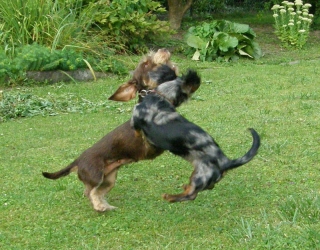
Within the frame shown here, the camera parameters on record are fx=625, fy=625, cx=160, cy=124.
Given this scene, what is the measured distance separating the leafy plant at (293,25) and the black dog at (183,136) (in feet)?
33.8

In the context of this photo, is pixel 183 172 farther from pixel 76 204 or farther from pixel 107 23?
pixel 107 23

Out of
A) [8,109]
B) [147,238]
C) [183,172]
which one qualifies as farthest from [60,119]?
[147,238]

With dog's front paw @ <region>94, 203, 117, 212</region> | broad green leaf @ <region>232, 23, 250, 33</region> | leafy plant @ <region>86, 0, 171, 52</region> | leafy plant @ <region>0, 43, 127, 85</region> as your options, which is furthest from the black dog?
broad green leaf @ <region>232, 23, 250, 33</region>

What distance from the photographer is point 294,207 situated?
5.06m

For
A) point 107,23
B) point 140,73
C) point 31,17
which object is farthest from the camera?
point 107,23

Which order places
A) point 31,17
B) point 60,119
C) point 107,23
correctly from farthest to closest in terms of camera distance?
point 107,23
point 31,17
point 60,119

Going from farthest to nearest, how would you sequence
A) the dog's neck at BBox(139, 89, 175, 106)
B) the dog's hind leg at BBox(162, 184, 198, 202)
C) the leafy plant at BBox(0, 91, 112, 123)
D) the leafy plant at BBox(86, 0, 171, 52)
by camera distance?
the leafy plant at BBox(86, 0, 171, 52)
the leafy plant at BBox(0, 91, 112, 123)
the dog's neck at BBox(139, 89, 175, 106)
the dog's hind leg at BBox(162, 184, 198, 202)

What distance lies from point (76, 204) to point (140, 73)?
1.44 meters

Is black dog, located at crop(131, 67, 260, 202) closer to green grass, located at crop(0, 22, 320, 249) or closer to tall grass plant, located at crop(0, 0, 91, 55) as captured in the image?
green grass, located at crop(0, 22, 320, 249)

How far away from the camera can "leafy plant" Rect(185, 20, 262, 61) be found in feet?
46.3

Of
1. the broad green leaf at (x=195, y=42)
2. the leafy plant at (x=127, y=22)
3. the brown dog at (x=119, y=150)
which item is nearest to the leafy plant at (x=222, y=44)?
the broad green leaf at (x=195, y=42)

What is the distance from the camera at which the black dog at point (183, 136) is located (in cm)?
504

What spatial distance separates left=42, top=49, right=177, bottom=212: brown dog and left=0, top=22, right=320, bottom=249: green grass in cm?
29

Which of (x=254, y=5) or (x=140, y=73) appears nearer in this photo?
(x=140, y=73)
